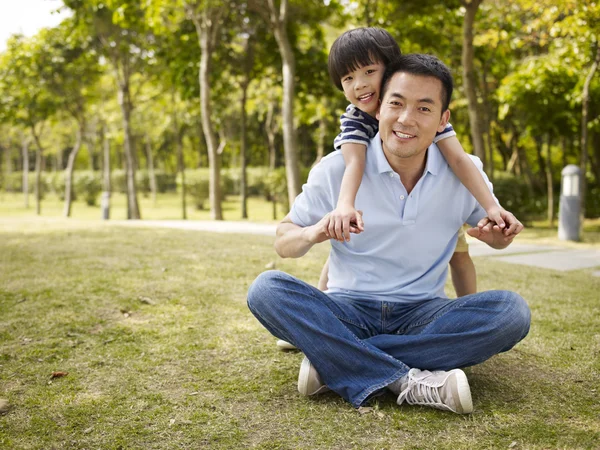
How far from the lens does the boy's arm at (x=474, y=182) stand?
92.1 inches

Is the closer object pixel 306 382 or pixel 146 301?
pixel 306 382

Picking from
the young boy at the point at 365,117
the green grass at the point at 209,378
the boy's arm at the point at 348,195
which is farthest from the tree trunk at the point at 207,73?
the boy's arm at the point at 348,195

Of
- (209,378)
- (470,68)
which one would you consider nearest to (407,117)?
(209,378)

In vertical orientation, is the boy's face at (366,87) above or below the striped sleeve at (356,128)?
above

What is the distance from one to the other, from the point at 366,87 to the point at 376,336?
1.21 meters

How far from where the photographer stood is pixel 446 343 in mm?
2314

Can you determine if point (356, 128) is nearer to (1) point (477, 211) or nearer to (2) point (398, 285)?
(1) point (477, 211)

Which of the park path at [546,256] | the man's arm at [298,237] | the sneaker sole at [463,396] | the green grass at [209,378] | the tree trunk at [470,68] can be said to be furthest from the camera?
the tree trunk at [470,68]

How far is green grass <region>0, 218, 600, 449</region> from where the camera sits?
1.99 metres

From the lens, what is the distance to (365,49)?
107 inches

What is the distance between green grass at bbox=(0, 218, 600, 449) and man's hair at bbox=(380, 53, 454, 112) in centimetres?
133

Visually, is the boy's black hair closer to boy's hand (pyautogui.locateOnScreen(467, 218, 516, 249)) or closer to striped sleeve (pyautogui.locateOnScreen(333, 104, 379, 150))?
striped sleeve (pyautogui.locateOnScreen(333, 104, 379, 150))

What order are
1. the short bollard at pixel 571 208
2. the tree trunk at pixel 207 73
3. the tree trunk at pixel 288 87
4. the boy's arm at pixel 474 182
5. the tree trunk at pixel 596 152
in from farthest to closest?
1. the tree trunk at pixel 596 152
2. the tree trunk at pixel 207 73
3. the tree trunk at pixel 288 87
4. the short bollard at pixel 571 208
5. the boy's arm at pixel 474 182

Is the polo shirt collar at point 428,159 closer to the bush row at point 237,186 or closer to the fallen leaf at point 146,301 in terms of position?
the fallen leaf at point 146,301
